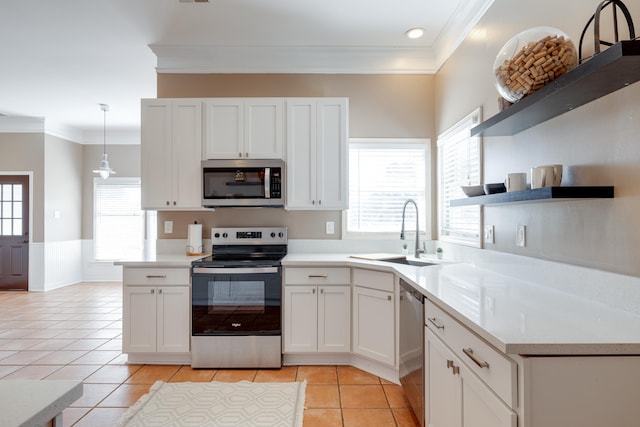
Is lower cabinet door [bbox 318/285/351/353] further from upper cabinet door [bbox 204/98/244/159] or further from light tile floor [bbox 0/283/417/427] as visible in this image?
upper cabinet door [bbox 204/98/244/159]

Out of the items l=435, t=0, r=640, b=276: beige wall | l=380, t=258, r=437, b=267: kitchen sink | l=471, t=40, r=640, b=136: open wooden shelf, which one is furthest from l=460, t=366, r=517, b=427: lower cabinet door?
l=380, t=258, r=437, b=267: kitchen sink

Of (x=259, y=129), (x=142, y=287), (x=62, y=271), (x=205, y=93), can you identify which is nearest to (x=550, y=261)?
(x=259, y=129)

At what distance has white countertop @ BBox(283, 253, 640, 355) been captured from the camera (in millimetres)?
939

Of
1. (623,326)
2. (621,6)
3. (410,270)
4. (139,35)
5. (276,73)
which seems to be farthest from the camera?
(276,73)

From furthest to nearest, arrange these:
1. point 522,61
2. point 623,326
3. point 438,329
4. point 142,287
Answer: point 142,287, point 438,329, point 522,61, point 623,326

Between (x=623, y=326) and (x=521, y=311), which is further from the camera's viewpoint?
(x=521, y=311)

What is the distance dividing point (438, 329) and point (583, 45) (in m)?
1.42

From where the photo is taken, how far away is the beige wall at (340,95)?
3.35m

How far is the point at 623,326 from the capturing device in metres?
1.07

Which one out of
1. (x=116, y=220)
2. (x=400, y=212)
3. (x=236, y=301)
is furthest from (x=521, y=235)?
(x=116, y=220)

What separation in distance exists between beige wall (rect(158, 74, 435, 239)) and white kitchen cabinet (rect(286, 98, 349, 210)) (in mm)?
332

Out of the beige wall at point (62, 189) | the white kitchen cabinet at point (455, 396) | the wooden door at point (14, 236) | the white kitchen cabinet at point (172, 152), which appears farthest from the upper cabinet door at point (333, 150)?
the wooden door at point (14, 236)

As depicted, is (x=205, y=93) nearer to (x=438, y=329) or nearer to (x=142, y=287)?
(x=142, y=287)

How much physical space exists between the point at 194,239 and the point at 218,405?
4.91 feet
